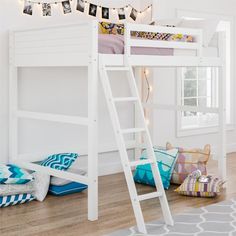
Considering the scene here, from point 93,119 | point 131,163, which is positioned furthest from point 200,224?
point 93,119

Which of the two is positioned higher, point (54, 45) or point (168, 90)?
point (54, 45)

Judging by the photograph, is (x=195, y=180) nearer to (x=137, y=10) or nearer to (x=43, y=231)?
(x=43, y=231)

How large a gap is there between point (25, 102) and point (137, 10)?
1.40 meters

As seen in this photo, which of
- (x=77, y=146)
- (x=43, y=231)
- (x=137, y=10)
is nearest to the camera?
(x=43, y=231)

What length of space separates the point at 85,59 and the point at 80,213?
0.94 meters

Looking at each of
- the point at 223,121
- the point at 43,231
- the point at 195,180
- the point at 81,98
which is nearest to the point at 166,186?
the point at 195,180

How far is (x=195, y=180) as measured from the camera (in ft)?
11.3

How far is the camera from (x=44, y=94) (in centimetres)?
373

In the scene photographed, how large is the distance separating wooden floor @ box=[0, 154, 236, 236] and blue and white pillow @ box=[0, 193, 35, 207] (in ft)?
0.15

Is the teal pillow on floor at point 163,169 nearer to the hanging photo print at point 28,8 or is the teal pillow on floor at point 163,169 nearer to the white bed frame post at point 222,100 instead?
the white bed frame post at point 222,100

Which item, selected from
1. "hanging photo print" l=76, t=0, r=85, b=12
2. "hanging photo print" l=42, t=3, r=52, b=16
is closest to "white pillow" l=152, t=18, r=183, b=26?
"hanging photo print" l=76, t=0, r=85, b=12

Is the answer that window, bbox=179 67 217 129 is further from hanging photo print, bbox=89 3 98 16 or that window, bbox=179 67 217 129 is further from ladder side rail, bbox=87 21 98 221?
ladder side rail, bbox=87 21 98 221

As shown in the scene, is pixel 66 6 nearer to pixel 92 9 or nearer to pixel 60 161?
pixel 92 9

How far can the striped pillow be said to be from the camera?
335cm
